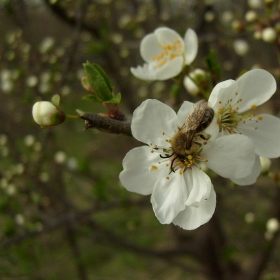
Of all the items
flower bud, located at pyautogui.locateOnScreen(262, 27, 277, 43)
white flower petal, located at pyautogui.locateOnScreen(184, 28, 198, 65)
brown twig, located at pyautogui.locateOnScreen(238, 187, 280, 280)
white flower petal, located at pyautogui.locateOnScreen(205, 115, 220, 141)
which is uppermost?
white flower petal, located at pyautogui.locateOnScreen(184, 28, 198, 65)

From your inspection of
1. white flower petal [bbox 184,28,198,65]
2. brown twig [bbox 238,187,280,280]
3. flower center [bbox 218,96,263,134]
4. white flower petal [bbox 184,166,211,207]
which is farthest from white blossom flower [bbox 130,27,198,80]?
brown twig [bbox 238,187,280,280]

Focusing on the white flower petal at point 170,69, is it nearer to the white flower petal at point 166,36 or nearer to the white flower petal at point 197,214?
the white flower petal at point 166,36

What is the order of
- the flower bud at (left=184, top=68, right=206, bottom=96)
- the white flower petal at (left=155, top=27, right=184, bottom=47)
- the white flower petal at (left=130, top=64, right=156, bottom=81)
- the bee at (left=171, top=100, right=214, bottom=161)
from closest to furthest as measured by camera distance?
the bee at (left=171, top=100, right=214, bottom=161)
the flower bud at (left=184, top=68, right=206, bottom=96)
the white flower petal at (left=130, top=64, right=156, bottom=81)
the white flower petal at (left=155, top=27, right=184, bottom=47)

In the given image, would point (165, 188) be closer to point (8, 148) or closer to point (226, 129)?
point (226, 129)

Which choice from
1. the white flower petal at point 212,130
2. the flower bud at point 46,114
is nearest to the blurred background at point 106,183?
the white flower petal at point 212,130

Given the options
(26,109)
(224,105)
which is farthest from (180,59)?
(26,109)

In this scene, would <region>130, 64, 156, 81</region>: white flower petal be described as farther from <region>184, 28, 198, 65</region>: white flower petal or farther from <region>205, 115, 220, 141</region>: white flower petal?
<region>205, 115, 220, 141</region>: white flower petal

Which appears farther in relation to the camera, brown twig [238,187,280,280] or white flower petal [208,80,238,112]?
brown twig [238,187,280,280]
